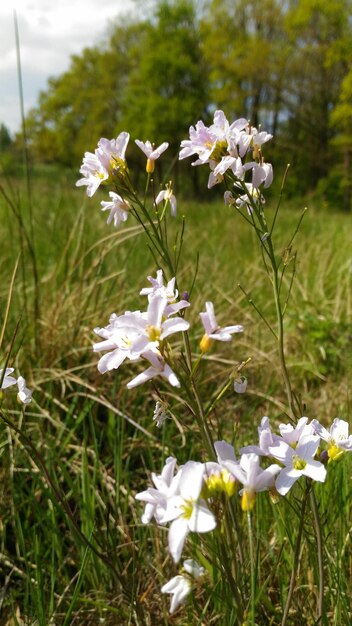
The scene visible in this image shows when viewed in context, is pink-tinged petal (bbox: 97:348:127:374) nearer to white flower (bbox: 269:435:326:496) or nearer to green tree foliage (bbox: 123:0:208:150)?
white flower (bbox: 269:435:326:496)

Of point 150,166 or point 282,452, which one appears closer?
point 282,452

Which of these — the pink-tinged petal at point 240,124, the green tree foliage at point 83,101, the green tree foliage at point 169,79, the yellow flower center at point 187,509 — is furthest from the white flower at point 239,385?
the green tree foliage at point 83,101

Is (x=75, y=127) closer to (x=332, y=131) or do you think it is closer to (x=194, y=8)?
(x=194, y=8)

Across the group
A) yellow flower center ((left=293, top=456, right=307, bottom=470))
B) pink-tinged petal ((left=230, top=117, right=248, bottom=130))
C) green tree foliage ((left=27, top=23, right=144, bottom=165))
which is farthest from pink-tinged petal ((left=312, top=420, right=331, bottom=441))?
green tree foliage ((left=27, top=23, right=144, bottom=165))

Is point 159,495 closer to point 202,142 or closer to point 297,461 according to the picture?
point 297,461

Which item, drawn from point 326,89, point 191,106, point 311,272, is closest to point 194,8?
point 191,106

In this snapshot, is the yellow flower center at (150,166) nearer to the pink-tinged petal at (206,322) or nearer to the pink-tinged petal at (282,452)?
the pink-tinged petal at (206,322)

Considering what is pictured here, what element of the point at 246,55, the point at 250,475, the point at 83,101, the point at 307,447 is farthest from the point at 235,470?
the point at 83,101
